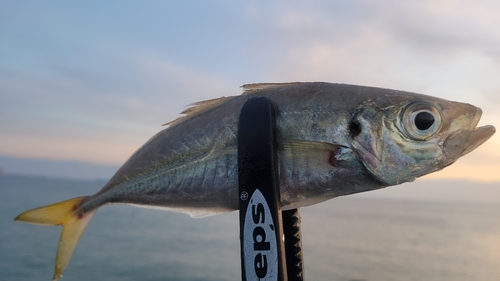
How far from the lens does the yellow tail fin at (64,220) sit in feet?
8.30

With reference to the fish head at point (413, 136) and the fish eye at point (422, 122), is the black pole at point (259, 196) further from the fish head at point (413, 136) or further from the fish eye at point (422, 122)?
the fish eye at point (422, 122)

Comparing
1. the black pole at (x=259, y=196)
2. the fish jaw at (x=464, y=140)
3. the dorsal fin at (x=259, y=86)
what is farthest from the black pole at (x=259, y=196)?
the fish jaw at (x=464, y=140)

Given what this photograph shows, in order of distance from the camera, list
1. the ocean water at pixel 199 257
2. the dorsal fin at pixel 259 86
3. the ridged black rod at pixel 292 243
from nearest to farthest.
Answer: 1. the ridged black rod at pixel 292 243
2. the dorsal fin at pixel 259 86
3. the ocean water at pixel 199 257

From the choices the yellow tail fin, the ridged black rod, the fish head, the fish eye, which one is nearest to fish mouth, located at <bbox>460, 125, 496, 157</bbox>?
the fish head

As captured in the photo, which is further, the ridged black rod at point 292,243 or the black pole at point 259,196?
the ridged black rod at point 292,243

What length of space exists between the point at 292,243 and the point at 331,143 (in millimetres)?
722

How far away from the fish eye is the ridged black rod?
2.80 ft

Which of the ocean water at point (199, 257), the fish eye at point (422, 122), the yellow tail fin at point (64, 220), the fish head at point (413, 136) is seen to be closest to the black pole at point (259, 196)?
the fish head at point (413, 136)

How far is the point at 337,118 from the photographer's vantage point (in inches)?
81.8

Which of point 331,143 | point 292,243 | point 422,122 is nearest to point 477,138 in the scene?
point 422,122

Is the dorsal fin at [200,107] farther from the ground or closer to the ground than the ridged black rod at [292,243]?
farther from the ground

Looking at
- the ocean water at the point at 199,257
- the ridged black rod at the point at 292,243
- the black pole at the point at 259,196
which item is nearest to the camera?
the black pole at the point at 259,196

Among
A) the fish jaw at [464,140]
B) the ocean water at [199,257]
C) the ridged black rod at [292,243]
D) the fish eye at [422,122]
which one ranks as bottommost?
the ocean water at [199,257]

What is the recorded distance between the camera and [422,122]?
2.02m
